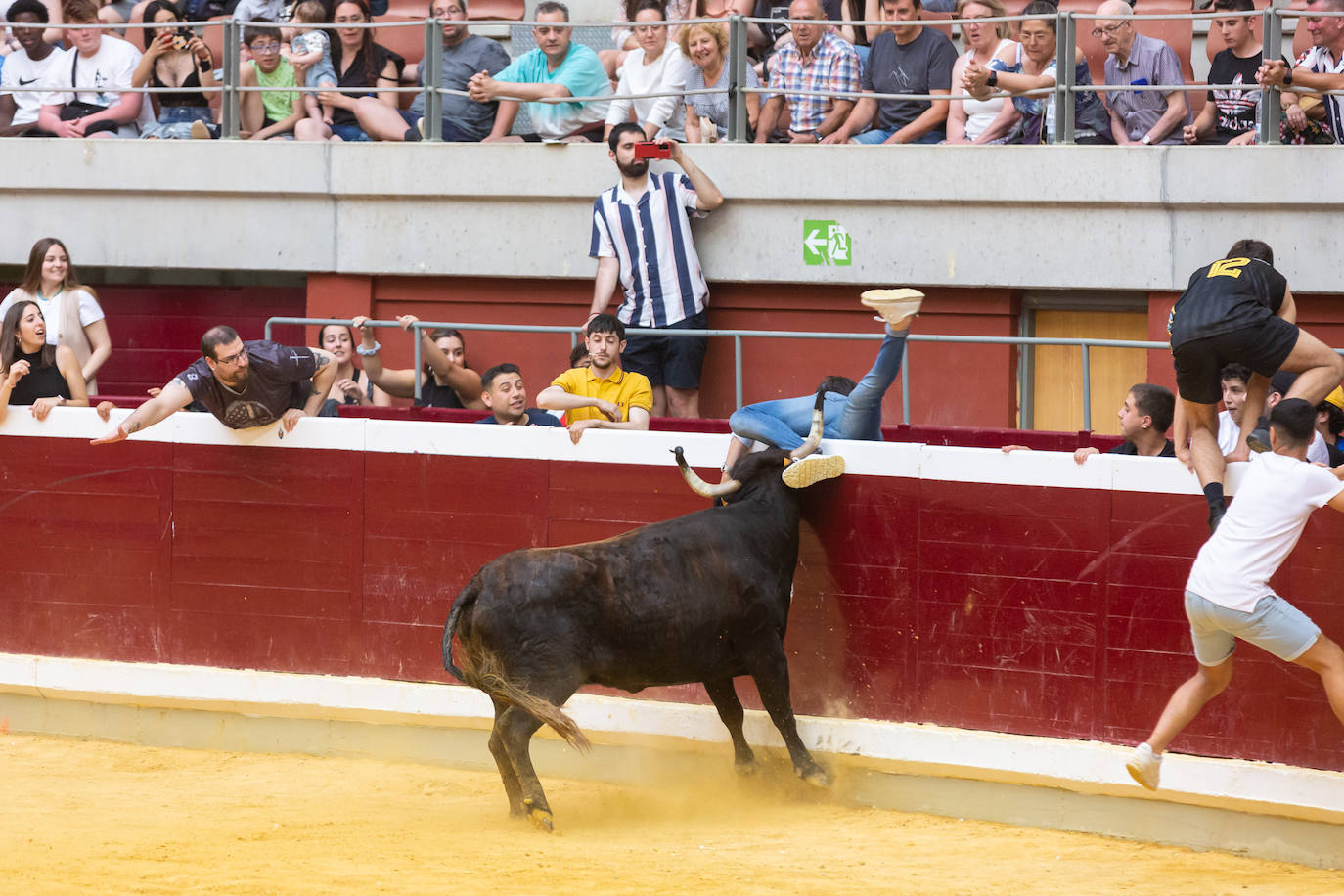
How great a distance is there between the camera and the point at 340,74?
1115 centimetres

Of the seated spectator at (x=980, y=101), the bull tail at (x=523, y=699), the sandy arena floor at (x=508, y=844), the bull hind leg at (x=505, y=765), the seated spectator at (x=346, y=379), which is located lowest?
the sandy arena floor at (x=508, y=844)

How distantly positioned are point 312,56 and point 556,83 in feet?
5.63

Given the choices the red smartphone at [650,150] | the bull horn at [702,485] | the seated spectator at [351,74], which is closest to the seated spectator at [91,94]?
the seated spectator at [351,74]

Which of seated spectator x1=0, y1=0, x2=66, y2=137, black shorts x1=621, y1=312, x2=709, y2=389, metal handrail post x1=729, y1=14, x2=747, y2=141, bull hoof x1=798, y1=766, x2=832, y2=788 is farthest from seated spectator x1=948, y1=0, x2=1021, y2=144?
seated spectator x1=0, y1=0, x2=66, y2=137

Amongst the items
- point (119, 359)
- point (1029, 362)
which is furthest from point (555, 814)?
point (119, 359)

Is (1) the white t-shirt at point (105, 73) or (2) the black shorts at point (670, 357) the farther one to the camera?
(1) the white t-shirt at point (105, 73)

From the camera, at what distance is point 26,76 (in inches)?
460

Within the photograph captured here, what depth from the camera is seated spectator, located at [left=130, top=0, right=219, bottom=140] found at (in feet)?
37.0

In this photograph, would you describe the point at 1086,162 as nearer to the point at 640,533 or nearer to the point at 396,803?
the point at 640,533

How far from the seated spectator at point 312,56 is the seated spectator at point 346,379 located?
5.40ft

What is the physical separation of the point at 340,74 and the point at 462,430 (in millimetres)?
4269

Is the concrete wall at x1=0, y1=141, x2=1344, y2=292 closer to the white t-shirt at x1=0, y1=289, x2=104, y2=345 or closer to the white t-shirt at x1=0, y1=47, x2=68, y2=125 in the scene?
the white t-shirt at x1=0, y1=47, x2=68, y2=125

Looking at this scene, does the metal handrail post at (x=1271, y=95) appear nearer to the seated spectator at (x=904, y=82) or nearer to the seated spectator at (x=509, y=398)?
the seated spectator at (x=904, y=82)

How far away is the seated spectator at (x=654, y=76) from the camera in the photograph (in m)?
10.0
